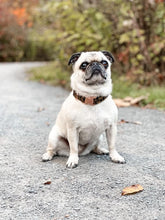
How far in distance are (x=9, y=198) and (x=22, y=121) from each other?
2.92 metres

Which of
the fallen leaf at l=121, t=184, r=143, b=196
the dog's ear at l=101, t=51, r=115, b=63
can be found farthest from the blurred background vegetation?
the fallen leaf at l=121, t=184, r=143, b=196

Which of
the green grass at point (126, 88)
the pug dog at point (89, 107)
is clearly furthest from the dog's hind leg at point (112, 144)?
the green grass at point (126, 88)

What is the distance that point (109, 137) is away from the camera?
3.87 meters

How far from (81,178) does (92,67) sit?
3.65 feet

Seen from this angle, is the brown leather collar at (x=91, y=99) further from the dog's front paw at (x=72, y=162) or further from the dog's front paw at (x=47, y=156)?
the dog's front paw at (x=47, y=156)

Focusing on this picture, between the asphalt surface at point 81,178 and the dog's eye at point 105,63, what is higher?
the dog's eye at point 105,63

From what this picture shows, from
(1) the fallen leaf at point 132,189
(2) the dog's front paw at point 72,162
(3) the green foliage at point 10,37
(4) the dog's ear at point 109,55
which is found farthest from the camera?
(3) the green foliage at point 10,37

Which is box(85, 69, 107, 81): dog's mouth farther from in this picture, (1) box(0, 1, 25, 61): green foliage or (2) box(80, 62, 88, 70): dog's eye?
(1) box(0, 1, 25, 61): green foliage

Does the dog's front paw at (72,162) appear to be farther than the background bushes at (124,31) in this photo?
No

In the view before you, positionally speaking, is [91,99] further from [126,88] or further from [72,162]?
[126,88]

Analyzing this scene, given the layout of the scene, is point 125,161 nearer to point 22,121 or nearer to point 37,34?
point 22,121

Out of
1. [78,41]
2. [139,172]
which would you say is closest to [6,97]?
[78,41]

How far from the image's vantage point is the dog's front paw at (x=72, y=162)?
12.1 ft

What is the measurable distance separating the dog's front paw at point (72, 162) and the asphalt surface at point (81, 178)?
6cm
